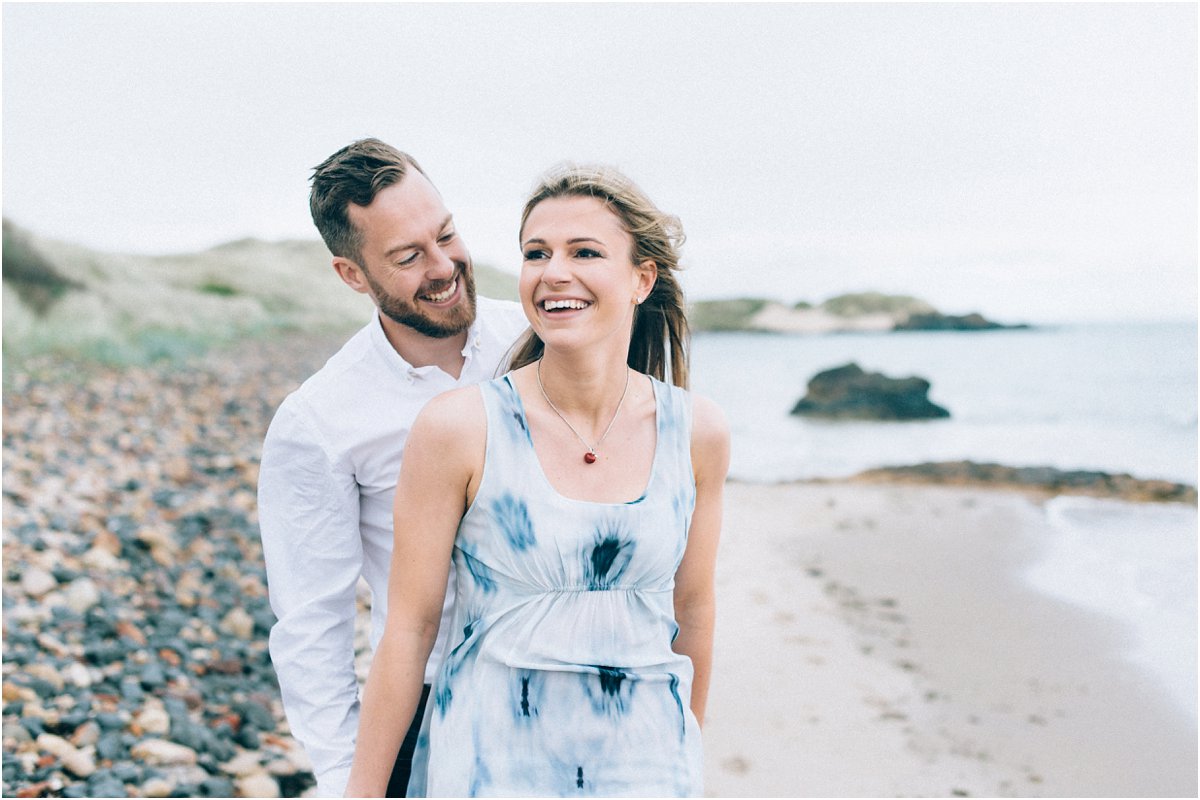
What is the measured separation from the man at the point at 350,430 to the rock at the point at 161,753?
2170mm

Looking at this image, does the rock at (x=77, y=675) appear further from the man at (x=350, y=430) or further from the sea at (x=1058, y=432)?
the sea at (x=1058, y=432)

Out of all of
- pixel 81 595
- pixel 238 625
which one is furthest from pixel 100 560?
pixel 238 625

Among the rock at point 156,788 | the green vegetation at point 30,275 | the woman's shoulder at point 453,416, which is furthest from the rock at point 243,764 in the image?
the green vegetation at point 30,275

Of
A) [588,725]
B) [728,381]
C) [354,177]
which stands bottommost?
[588,725]

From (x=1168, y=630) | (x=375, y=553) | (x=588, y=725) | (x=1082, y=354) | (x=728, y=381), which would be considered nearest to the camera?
(x=588, y=725)

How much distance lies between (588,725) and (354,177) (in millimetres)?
1395

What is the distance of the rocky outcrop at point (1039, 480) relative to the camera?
1202 cm

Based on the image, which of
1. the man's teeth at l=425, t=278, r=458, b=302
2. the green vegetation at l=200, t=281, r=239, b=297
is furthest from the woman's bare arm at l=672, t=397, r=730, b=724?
the green vegetation at l=200, t=281, r=239, b=297

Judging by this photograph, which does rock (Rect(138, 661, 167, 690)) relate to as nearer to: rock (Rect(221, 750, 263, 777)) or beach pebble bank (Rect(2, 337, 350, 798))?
beach pebble bank (Rect(2, 337, 350, 798))

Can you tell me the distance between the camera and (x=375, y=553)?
2566 millimetres

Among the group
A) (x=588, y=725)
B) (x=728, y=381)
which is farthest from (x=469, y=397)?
(x=728, y=381)

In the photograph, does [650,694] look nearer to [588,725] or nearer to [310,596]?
[588,725]

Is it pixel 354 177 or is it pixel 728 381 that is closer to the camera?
pixel 354 177

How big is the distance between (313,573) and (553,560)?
80 cm
